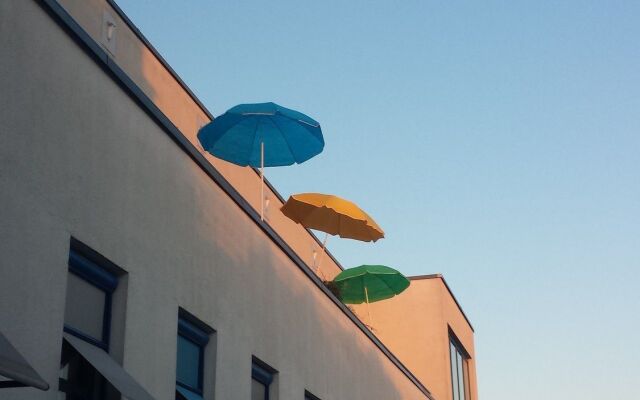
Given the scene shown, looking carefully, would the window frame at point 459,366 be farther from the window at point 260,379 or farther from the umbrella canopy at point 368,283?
the window at point 260,379

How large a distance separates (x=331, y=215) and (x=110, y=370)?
1219 centimetres

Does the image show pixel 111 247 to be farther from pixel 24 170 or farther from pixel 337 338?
pixel 337 338

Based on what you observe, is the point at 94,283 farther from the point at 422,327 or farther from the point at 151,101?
the point at 422,327

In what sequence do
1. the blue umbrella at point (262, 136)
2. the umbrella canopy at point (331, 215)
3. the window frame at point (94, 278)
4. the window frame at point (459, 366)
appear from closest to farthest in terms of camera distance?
the window frame at point (94, 278) → the blue umbrella at point (262, 136) → the umbrella canopy at point (331, 215) → the window frame at point (459, 366)

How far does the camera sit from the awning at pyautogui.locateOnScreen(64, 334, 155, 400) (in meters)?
9.76

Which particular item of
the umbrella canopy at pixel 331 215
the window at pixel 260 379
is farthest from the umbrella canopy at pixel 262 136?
the window at pixel 260 379

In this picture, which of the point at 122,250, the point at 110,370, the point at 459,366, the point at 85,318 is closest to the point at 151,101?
the point at 122,250

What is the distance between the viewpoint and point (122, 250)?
11.2 metres

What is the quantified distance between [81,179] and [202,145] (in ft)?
23.8

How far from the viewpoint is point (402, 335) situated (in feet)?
98.4

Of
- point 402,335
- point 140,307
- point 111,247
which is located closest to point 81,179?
point 111,247

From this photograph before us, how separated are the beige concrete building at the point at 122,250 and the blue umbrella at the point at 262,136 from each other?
3.14ft

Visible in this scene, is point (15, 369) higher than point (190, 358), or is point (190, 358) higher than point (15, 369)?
point (190, 358)

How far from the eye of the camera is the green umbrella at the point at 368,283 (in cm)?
2495
